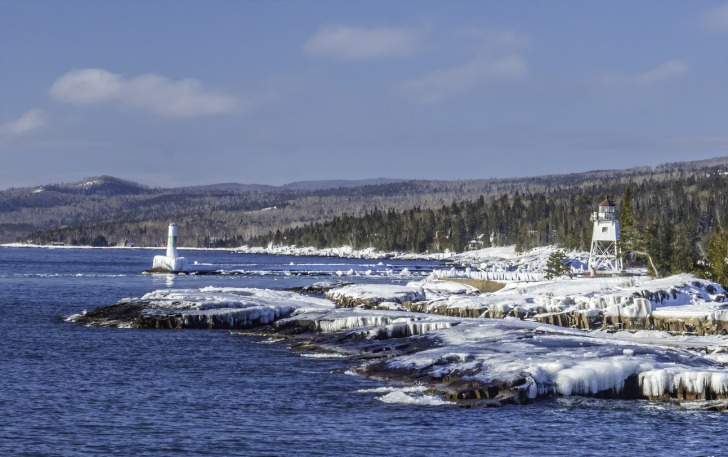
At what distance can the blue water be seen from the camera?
32406 mm

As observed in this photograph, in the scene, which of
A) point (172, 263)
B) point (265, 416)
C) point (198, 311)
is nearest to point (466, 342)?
point (265, 416)

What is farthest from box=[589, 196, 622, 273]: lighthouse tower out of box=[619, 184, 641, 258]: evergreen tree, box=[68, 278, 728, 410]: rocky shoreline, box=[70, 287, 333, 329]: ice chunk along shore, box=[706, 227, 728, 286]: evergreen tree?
box=[70, 287, 333, 329]: ice chunk along shore

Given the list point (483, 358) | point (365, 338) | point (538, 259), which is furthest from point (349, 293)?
point (538, 259)

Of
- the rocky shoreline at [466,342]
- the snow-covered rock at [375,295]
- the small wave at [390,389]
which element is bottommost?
the small wave at [390,389]

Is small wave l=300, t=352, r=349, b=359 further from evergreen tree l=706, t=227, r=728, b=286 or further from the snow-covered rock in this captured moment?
evergreen tree l=706, t=227, r=728, b=286

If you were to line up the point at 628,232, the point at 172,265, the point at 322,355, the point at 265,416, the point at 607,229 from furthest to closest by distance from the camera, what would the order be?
the point at 172,265 → the point at 607,229 → the point at 628,232 → the point at 322,355 → the point at 265,416

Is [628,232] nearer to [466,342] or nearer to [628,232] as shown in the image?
[628,232]

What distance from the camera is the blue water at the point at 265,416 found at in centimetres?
3241

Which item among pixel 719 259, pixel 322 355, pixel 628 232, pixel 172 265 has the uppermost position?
pixel 628 232

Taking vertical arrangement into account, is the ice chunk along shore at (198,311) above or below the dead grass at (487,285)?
below

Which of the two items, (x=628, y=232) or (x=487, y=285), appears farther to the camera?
(x=628, y=232)

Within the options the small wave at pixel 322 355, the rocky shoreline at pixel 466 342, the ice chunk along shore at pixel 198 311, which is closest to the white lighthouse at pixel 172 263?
the rocky shoreline at pixel 466 342

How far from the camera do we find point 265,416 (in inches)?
1467

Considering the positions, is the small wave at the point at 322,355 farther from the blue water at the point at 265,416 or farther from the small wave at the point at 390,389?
the small wave at the point at 390,389
